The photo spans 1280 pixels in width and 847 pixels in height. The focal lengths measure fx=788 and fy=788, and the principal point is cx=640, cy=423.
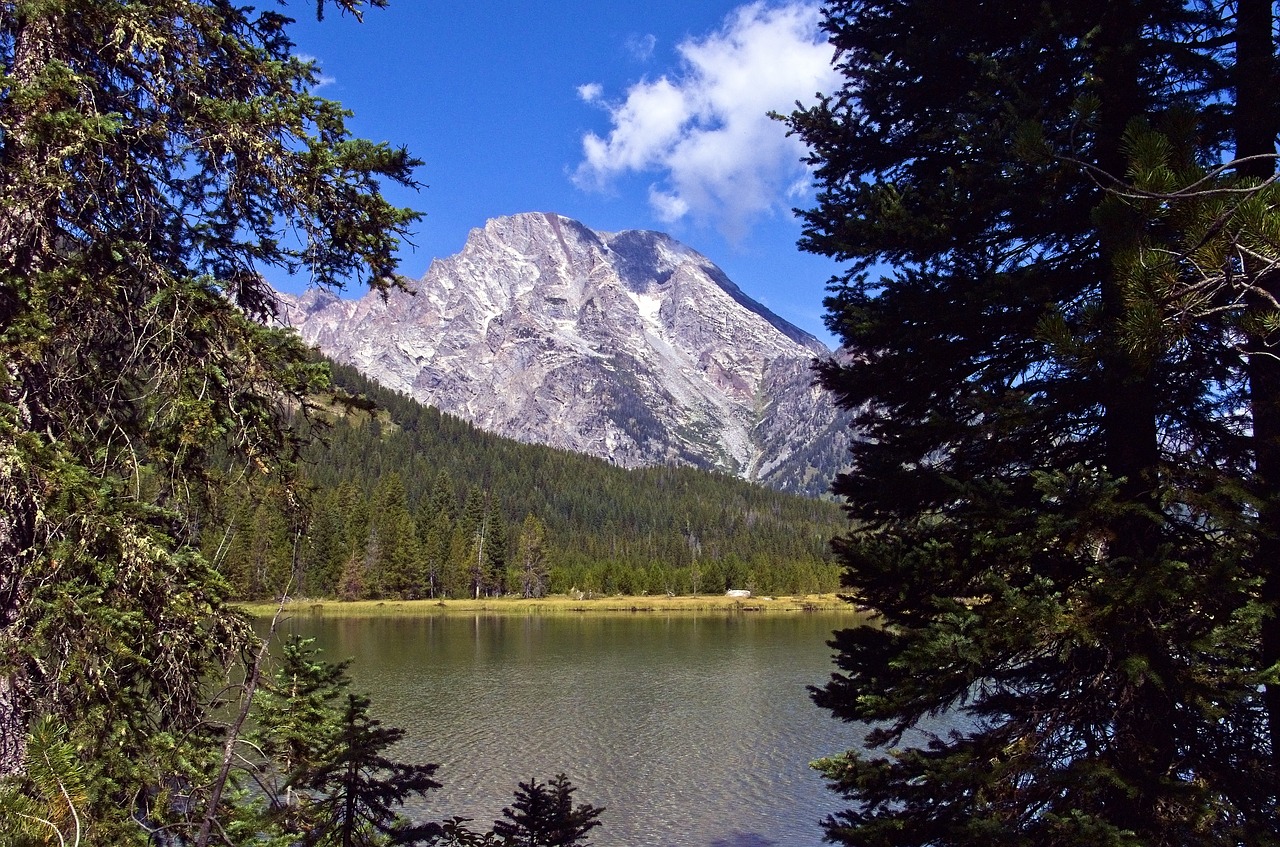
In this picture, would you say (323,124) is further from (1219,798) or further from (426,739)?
(426,739)

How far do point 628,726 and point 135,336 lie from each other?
1192 inches

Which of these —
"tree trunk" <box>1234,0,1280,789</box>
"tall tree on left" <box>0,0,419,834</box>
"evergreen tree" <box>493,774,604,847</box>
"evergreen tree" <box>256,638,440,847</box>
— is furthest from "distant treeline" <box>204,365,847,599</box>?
"tree trunk" <box>1234,0,1280,789</box>

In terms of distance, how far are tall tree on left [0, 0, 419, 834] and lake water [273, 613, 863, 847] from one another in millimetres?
17622

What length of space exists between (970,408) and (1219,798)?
3430 millimetres

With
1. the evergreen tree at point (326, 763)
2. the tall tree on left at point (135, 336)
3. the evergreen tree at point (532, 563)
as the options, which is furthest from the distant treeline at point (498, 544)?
the tall tree on left at point (135, 336)

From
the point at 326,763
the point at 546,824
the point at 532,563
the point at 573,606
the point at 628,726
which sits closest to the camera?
the point at 326,763

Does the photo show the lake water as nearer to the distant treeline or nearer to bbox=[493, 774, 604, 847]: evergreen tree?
bbox=[493, 774, 604, 847]: evergreen tree

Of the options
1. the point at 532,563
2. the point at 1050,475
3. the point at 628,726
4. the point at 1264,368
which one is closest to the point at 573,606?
the point at 532,563

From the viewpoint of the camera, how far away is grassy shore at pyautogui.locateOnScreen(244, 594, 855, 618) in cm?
9569

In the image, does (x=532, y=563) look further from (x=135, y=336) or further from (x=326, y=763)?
(x=135, y=336)

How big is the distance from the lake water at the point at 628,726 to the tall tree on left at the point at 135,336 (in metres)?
17.6

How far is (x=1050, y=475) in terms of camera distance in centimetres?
636

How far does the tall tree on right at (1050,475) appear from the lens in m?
5.53

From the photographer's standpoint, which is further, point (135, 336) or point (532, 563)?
point (532, 563)
